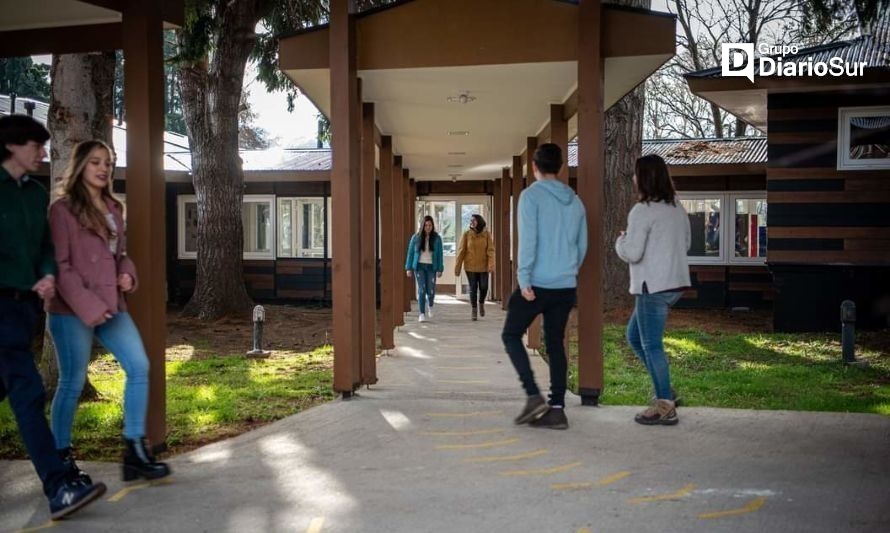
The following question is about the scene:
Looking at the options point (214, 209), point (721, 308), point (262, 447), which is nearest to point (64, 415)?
point (262, 447)

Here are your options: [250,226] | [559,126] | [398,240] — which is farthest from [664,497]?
[250,226]

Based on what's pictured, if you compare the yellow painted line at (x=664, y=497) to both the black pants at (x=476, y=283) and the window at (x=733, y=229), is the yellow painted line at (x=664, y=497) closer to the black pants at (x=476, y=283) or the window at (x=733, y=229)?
the black pants at (x=476, y=283)

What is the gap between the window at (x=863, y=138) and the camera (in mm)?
12352

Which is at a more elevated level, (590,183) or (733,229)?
(590,183)

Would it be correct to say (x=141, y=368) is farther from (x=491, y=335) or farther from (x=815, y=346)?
(x=815, y=346)

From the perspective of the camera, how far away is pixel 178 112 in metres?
49.6

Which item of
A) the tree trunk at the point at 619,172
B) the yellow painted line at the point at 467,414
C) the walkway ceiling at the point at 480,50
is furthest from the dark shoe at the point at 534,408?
the tree trunk at the point at 619,172

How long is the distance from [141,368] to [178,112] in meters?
48.1

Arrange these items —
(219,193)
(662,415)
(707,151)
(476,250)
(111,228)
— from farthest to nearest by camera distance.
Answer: (707,151) → (219,193) → (476,250) → (662,415) → (111,228)

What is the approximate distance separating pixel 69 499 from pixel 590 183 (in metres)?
4.08

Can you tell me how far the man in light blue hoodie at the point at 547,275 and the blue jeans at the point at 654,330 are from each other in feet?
1.52

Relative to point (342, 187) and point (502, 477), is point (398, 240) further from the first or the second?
point (502, 477)

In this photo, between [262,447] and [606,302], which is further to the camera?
[606,302]

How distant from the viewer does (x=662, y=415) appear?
18.9 feet
